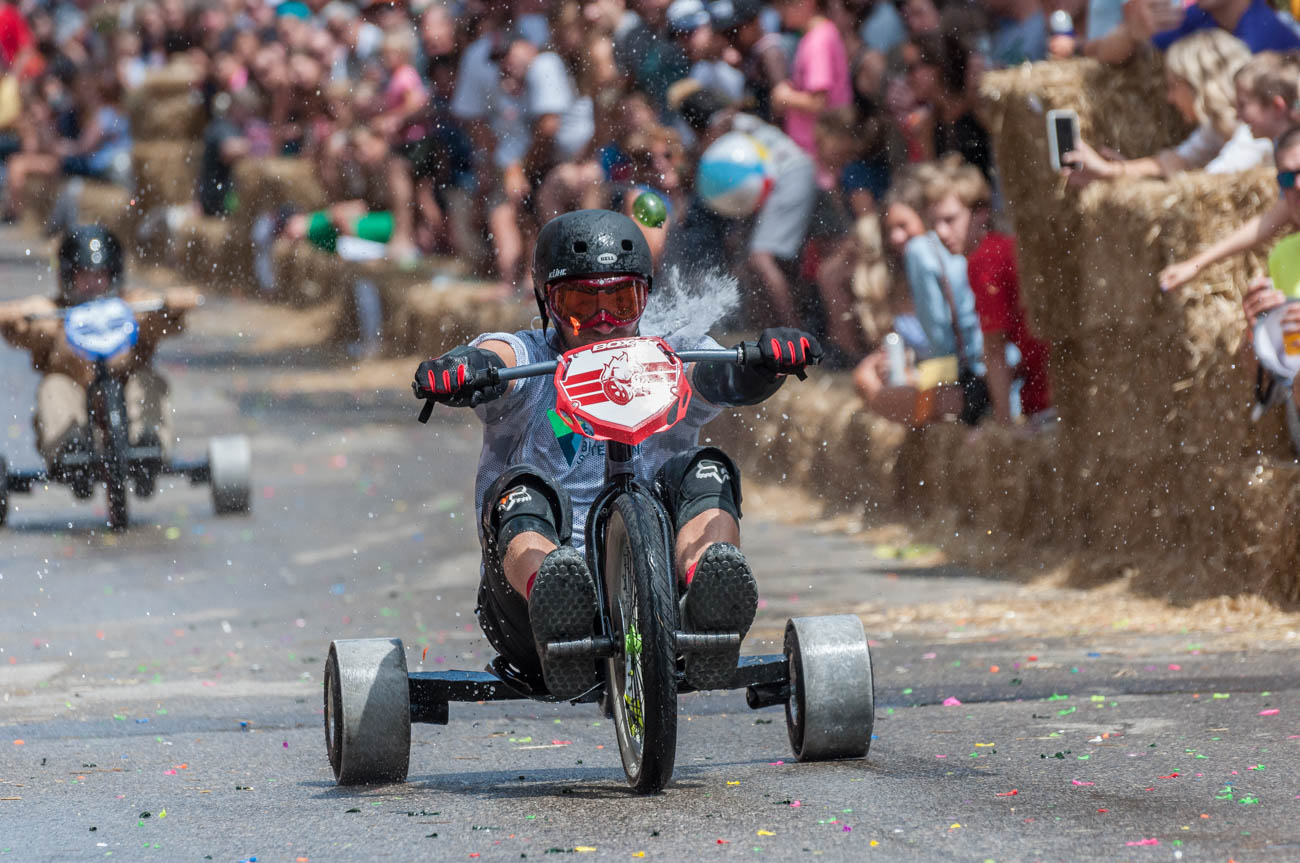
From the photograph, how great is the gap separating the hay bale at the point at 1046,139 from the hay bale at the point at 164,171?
56.8 feet

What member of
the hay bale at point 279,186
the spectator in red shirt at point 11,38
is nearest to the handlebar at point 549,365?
the hay bale at point 279,186

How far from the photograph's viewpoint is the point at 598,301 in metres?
5.66

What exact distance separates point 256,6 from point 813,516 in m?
13.4

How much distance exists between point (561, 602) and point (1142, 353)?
4.46m

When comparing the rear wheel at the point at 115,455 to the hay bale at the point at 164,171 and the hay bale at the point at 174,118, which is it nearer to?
the hay bale at the point at 174,118

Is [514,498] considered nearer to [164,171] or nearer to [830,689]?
[830,689]

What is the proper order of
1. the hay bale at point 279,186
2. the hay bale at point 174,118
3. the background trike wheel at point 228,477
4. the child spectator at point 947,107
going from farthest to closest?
the hay bale at point 174,118, the hay bale at point 279,186, the background trike wheel at point 228,477, the child spectator at point 947,107

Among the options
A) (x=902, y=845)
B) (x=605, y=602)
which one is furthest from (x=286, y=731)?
(x=902, y=845)

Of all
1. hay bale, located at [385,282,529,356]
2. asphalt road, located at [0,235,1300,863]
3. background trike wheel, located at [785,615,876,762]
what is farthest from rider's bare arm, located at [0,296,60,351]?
background trike wheel, located at [785,615,876,762]

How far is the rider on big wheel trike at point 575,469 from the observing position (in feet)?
17.2

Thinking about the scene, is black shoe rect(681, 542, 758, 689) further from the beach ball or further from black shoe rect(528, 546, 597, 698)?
the beach ball

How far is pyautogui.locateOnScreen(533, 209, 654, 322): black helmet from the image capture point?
555 centimetres

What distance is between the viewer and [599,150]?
44.6 ft

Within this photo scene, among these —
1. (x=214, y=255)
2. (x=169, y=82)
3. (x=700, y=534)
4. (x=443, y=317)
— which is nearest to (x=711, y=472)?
(x=700, y=534)
